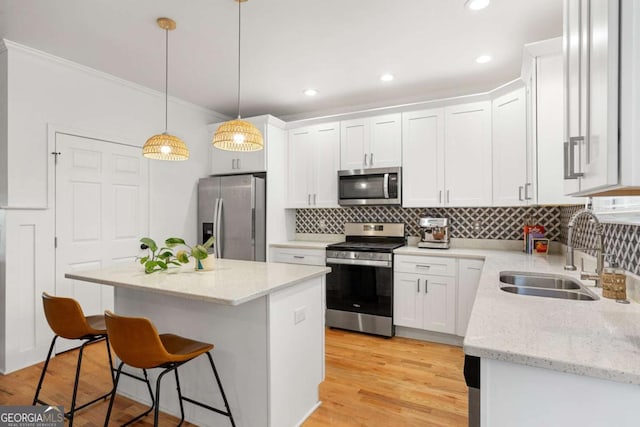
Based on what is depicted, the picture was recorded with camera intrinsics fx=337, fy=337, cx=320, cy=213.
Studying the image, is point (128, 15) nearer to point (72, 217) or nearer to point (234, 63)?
point (234, 63)

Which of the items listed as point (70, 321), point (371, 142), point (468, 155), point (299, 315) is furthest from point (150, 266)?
point (468, 155)

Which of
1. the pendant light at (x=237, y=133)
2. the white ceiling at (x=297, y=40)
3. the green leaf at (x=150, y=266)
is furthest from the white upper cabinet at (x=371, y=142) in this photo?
the green leaf at (x=150, y=266)

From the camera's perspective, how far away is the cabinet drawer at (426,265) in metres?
3.20

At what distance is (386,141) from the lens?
373cm

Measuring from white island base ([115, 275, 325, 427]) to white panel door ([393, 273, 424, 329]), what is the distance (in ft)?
4.50

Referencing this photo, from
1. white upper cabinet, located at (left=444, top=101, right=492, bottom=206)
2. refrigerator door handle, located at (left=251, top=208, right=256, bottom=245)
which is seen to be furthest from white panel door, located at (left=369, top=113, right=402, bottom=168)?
refrigerator door handle, located at (left=251, top=208, right=256, bottom=245)

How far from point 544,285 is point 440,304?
1.25 m

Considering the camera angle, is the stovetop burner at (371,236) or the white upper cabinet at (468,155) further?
the stovetop burner at (371,236)

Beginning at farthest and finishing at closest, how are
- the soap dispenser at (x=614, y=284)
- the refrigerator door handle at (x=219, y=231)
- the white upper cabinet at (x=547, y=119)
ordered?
the refrigerator door handle at (x=219, y=231) < the white upper cabinet at (x=547, y=119) < the soap dispenser at (x=614, y=284)

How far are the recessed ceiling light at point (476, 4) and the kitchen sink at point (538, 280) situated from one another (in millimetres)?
1712

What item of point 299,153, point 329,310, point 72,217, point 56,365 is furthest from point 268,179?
point 56,365

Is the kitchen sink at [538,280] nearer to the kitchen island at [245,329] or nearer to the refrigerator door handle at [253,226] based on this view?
the kitchen island at [245,329]

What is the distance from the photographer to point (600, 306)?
4.50 ft

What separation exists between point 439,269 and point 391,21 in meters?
2.17
